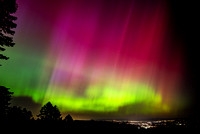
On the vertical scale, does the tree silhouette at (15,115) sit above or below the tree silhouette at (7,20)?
below

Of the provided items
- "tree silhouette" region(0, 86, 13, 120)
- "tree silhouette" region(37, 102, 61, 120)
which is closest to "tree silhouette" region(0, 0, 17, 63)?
"tree silhouette" region(0, 86, 13, 120)

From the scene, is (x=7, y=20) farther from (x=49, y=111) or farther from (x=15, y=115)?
(x=49, y=111)

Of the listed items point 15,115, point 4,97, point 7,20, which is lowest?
point 15,115

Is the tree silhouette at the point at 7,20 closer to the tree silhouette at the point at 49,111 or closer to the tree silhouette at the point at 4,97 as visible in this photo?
the tree silhouette at the point at 4,97

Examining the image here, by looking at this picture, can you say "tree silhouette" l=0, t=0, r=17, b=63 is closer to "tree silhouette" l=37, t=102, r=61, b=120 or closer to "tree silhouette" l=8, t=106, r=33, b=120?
"tree silhouette" l=8, t=106, r=33, b=120

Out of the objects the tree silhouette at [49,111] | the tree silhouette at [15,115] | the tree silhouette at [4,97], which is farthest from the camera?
the tree silhouette at [49,111]

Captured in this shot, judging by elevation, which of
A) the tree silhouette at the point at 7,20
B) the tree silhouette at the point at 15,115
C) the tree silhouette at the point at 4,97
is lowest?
the tree silhouette at the point at 15,115

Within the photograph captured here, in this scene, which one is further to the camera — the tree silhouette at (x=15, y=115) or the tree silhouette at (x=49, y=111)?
the tree silhouette at (x=49, y=111)

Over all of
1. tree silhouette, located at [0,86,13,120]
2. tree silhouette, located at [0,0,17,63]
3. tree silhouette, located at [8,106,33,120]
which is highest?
tree silhouette, located at [0,0,17,63]

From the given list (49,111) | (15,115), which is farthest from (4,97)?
(49,111)

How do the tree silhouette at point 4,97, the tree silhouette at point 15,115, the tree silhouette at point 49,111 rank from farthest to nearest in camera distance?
the tree silhouette at point 49,111 → the tree silhouette at point 4,97 → the tree silhouette at point 15,115

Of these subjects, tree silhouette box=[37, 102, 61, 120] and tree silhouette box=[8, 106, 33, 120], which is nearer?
tree silhouette box=[8, 106, 33, 120]

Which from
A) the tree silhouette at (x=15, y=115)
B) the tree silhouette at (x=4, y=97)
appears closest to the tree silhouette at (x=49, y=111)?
the tree silhouette at (x=15, y=115)

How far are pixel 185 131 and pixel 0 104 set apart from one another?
46.6 feet
